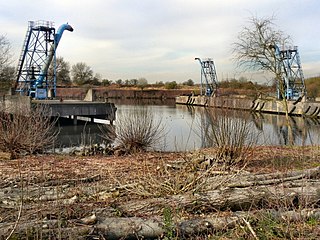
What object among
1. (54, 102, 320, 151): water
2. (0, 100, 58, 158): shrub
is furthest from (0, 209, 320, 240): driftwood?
(0, 100, 58, 158): shrub

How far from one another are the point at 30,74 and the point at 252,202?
28.7 metres

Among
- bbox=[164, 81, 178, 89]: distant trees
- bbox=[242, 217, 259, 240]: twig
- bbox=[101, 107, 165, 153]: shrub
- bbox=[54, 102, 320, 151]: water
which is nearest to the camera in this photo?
bbox=[242, 217, 259, 240]: twig

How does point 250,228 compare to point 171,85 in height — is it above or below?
below

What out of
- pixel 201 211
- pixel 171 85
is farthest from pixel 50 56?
pixel 171 85

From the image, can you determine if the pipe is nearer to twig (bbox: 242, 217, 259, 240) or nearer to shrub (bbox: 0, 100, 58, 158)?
shrub (bbox: 0, 100, 58, 158)

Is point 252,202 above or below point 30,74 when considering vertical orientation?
below

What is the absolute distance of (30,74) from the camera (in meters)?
29.9

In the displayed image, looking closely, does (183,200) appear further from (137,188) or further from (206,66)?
(206,66)

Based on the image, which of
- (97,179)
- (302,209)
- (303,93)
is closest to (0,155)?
(97,179)

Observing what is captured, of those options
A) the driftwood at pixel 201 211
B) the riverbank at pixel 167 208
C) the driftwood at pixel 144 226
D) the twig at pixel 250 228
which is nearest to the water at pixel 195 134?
the riverbank at pixel 167 208

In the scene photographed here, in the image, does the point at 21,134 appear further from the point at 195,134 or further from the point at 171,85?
the point at 171,85

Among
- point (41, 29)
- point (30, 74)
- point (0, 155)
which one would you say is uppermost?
point (41, 29)

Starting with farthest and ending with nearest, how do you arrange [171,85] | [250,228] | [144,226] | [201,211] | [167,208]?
1. [171,85]
2. [201,211]
3. [167,208]
4. [144,226]
5. [250,228]

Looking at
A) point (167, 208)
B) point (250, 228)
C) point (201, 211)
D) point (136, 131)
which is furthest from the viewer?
point (136, 131)
